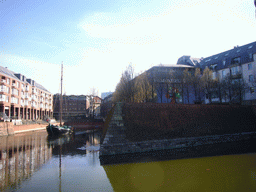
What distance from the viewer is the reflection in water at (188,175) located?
33.9 feet

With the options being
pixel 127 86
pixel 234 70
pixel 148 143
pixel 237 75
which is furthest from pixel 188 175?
pixel 234 70

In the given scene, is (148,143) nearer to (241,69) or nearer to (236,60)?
(241,69)

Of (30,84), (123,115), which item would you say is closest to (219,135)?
(123,115)

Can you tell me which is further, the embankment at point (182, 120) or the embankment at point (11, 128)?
the embankment at point (11, 128)

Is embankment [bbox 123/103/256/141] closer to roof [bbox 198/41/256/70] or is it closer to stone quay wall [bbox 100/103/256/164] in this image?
stone quay wall [bbox 100/103/256/164]

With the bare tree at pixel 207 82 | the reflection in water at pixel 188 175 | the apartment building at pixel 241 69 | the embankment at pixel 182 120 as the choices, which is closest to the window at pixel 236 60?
the apartment building at pixel 241 69

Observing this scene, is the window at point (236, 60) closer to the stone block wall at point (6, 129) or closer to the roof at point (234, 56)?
the roof at point (234, 56)

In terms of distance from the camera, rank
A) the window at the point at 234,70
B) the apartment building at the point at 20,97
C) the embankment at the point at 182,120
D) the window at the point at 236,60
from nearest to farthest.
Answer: the embankment at the point at 182,120, the window at the point at 234,70, the window at the point at 236,60, the apartment building at the point at 20,97

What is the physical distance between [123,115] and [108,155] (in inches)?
173

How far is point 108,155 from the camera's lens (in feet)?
59.2

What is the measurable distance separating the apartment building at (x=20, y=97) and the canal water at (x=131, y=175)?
4069 cm

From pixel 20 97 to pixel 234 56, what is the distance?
2337 inches

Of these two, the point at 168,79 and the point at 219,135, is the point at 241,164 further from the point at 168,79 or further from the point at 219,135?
the point at 168,79

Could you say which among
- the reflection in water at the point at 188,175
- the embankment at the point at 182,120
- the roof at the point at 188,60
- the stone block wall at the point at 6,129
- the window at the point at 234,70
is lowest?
the reflection in water at the point at 188,175
